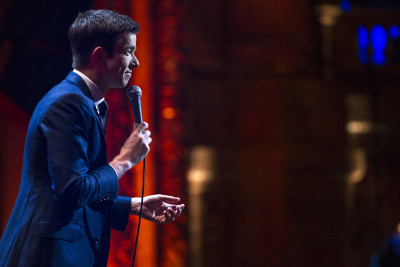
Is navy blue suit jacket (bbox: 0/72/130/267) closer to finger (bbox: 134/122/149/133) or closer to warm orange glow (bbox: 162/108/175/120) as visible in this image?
finger (bbox: 134/122/149/133)

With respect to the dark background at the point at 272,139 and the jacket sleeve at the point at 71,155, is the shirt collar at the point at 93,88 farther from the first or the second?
the dark background at the point at 272,139

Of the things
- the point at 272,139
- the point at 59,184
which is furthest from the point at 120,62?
the point at 272,139

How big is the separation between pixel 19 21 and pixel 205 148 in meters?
2.44

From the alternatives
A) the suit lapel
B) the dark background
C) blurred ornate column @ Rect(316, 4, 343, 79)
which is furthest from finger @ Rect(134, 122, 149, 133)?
blurred ornate column @ Rect(316, 4, 343, 79)

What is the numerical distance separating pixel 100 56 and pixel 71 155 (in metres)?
0.35

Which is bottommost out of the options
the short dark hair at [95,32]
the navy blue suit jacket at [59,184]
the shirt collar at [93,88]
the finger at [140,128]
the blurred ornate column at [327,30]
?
the navy blue suit jacket at [59,184]

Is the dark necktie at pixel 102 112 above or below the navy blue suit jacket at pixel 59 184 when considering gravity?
above

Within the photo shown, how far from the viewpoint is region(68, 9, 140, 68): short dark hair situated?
1.46 metres

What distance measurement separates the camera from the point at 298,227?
5098mm

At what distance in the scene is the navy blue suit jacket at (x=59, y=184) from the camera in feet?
4.31

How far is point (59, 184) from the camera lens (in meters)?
1.31

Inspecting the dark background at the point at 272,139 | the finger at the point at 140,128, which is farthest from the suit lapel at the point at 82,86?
the dark background at the point at 272,139

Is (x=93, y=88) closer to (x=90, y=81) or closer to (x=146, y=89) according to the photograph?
(x=90, y=81)

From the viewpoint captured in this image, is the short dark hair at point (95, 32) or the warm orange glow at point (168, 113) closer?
the short dark hair at point (95, 32)
